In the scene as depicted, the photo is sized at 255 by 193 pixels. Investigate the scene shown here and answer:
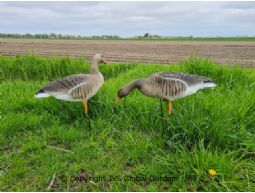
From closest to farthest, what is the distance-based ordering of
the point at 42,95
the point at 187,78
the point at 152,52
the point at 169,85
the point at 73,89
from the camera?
the point at 169,85 < the point at 187,78 < the point at 73,89 < the point at 42,95 < the point at 152,52

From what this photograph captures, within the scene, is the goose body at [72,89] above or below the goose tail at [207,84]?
below

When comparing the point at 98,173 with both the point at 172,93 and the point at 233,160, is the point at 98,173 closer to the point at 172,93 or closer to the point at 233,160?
the point at 172,93

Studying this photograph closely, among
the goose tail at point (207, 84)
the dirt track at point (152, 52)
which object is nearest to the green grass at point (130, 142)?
the goose tail at point (207, 84)

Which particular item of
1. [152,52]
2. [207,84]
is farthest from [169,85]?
[152,52]

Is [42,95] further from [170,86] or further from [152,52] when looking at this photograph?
[152,52]

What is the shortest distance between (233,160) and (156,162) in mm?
973

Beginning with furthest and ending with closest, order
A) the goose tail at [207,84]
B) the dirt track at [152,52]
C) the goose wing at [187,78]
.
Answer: the dirt track at [152,52] → the goose tail at [207,84] → the goose wing at [187,78]

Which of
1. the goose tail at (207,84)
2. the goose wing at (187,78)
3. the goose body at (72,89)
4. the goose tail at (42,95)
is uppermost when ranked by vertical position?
the goose wing at (187,78)

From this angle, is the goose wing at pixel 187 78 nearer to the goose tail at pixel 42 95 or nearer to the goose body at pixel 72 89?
the goose body at pixel 72 89

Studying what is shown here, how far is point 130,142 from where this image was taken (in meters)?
3.57

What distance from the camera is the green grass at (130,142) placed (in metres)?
2.89

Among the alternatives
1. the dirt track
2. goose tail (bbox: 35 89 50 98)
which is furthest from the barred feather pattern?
the dirt track

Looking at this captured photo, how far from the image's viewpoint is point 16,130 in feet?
13.7

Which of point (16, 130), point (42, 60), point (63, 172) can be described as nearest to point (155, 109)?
point (63, 172)
